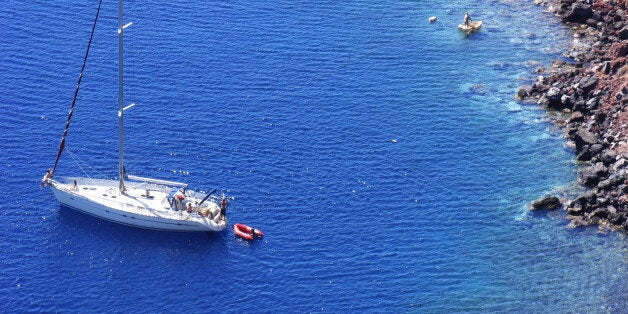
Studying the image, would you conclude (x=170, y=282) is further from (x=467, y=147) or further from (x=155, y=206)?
(x=467, y=147)

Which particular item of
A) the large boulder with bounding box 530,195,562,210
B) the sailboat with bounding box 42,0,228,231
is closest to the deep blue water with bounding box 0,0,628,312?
the large boulder with bounding box 530,195,562,210

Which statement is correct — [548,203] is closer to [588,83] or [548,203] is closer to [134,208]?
[588,83]

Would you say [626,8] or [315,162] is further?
[626,8]

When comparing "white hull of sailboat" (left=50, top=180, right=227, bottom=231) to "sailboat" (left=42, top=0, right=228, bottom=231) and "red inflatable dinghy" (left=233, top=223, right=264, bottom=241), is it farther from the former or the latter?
"red inflatable dinghy" (left=233, top=223, right=264, bottom=241)

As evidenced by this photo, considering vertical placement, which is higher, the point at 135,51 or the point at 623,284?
the point at 135,51

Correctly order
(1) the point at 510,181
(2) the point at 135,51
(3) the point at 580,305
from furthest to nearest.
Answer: (2) the point at 135,51
(1) the point at 510,181
(3) the point at 580,305

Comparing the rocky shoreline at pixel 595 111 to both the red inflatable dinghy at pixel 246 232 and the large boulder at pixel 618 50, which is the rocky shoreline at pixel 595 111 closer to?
the large boulder at pixel 618 50

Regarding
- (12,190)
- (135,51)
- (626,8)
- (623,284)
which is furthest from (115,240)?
(626,8)
